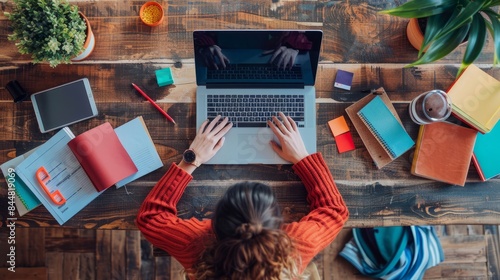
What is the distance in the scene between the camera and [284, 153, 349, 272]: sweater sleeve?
3.77ft

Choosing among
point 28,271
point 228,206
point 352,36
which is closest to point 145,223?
point 228,206

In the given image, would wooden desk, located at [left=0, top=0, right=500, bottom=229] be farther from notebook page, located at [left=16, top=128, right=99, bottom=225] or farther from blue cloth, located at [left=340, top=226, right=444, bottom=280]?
blue cloth, located at [left=340, top=226, right=444, bottom=280]

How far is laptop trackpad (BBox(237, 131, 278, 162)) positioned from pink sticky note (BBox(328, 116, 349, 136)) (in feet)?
0.69

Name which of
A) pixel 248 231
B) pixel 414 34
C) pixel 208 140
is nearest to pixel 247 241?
pixel 248 231

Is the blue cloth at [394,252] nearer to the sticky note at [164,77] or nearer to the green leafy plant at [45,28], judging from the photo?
the sticky note at [164,77]

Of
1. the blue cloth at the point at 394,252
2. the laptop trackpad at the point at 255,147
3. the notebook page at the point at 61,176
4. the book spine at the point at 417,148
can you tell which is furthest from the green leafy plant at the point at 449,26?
the notebook page at the point at 61,176

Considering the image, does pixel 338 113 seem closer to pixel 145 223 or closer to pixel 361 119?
pixel 361 119

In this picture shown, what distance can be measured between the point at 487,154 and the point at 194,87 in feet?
3.22

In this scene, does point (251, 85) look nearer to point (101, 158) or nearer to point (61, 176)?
point (101, 158)

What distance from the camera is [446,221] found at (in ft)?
4.15

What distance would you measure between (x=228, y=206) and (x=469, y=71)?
0.92 meters

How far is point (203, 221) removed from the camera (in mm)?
1204

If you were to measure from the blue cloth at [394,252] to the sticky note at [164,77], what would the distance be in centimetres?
109

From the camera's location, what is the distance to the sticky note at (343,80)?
1.32 m
